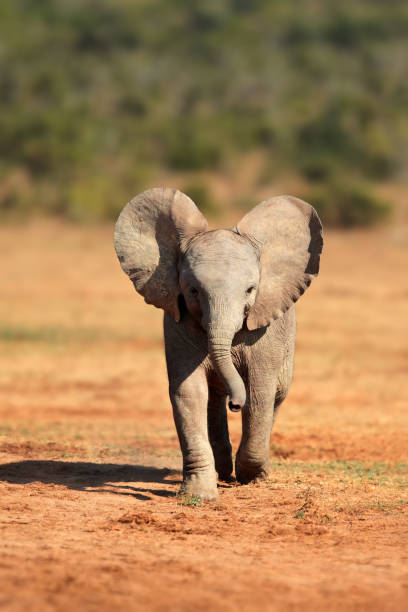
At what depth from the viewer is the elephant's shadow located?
288 inches

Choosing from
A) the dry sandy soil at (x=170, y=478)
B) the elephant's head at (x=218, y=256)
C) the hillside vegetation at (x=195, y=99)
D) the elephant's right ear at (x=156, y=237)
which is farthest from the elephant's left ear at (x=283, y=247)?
the hillside vegetation at (x=195, y=99)

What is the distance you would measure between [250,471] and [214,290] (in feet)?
5.50

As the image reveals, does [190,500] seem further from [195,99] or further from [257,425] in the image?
[195,99]

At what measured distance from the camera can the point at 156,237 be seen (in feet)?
23.4

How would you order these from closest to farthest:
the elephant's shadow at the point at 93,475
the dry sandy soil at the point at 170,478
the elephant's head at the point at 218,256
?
the dry sandy soil at the point at 170,478, the elephant's head at the point at 218,256, the elephant's shadow at the point at 93,475

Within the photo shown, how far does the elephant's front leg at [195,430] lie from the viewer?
22.2ft

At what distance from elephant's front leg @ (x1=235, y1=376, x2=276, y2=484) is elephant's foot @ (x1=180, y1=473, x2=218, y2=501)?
466 mm

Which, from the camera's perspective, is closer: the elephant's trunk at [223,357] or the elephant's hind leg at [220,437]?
the elephant's trunk at [223,357]

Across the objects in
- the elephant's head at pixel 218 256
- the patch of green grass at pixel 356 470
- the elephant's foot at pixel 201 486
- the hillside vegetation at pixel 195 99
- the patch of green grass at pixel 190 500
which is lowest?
the patch of green grass at pixel 190 500

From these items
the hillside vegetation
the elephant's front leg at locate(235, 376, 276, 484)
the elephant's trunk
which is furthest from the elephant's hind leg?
the hillside vegetation

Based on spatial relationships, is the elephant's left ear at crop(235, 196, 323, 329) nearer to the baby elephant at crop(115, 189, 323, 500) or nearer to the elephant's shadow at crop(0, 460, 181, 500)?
the baby elephant at crop(115, 189, 323, 500)

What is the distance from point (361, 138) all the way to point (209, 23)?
31551mm

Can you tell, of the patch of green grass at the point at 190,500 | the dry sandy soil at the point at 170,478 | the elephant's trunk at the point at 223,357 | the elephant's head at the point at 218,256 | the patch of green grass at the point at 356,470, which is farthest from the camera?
the patch of green grass at the point at 356,470

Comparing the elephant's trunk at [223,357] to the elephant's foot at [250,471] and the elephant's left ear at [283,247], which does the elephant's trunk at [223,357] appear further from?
the elephant's foot at [250,471]
